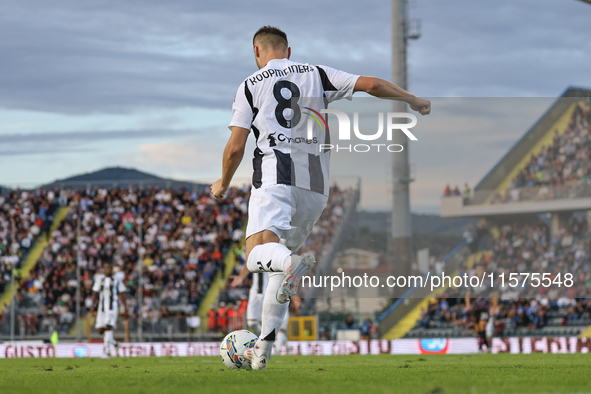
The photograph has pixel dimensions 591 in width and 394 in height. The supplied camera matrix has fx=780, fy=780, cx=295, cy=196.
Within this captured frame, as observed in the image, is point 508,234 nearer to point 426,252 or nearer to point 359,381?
point 426,252

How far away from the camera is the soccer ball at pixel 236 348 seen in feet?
19.8

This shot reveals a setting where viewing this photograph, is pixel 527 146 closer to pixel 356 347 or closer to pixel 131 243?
pixel 356 347

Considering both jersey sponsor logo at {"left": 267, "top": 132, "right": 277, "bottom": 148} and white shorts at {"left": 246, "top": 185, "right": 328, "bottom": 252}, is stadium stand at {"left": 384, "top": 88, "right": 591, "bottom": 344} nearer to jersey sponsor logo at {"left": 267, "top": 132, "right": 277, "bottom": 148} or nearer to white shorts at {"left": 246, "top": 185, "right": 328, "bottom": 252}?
white shorts at {"left": 246, "top": 185, "right": 328, "bottom": 252}

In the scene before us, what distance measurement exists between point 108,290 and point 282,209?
39.8 ft

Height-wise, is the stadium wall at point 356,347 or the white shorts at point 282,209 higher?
the white shorts at point 282,209

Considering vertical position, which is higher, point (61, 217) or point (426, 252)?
point (61, 217)

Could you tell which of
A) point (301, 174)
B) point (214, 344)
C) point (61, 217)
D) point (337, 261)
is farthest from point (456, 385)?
point (61, 217)

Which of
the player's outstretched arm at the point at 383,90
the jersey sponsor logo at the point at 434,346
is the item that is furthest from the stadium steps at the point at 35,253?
the player's outstretched arm at the point at 383,90

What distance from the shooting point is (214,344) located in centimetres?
2320

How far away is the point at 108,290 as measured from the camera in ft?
56.0

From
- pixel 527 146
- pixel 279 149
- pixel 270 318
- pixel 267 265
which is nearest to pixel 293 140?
pixel 279 149

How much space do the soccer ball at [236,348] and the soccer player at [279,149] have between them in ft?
0.51

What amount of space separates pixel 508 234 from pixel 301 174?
25543mm

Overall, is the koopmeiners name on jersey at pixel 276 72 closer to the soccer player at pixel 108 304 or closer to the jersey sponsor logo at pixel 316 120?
the jersey sponsor logo at pixel 316 120
